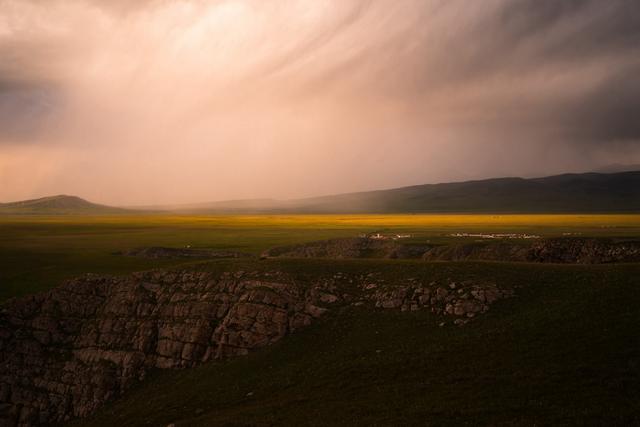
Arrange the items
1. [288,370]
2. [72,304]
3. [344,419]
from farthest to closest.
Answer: [72,304] → [288,370] → [344,419]

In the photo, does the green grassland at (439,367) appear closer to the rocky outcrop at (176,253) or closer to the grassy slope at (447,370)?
the grassy slope at (447,370)

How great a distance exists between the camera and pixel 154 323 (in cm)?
4366

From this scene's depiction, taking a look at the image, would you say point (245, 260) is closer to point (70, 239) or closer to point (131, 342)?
point (131, 342)

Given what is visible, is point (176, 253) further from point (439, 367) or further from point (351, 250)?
point (439, 367)

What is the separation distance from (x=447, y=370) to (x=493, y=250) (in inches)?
1884

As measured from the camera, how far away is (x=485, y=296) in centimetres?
3634

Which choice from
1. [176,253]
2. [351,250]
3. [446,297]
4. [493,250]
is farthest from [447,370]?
[176,253]

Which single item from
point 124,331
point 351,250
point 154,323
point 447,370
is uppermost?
point 351,250

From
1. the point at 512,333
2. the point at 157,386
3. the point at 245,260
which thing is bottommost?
the point at 157,386

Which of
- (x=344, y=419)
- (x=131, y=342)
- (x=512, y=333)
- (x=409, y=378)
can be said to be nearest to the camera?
(x=344, y=419)

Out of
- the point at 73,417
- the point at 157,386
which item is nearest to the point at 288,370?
the point at 157,386

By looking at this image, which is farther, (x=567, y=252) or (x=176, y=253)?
(x=176, y=253)

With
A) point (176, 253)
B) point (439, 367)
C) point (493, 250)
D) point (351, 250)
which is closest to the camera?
point (439, 367)

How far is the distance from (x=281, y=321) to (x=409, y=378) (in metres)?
15.7
